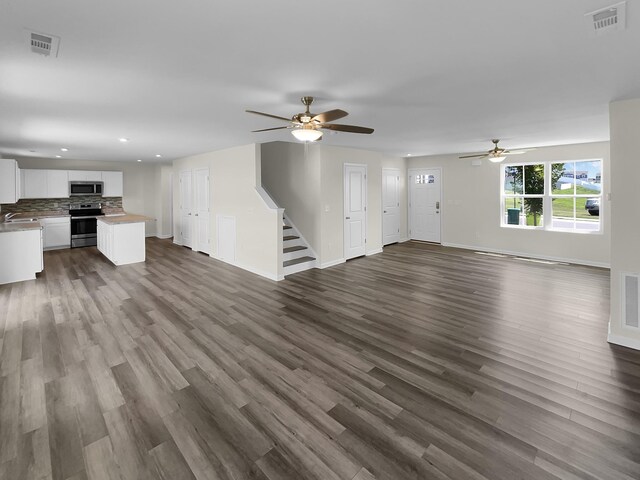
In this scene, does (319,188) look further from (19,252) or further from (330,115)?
(19,252)

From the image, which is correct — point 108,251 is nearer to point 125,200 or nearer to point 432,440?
point 125,200

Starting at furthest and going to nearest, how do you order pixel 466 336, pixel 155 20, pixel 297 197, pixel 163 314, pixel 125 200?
pixel 125 200 → pixel 297 197 → pixel 163 314 → pixel 466 336 → pixel 155 20

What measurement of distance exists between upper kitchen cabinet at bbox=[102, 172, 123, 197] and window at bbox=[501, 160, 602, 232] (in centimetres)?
1039

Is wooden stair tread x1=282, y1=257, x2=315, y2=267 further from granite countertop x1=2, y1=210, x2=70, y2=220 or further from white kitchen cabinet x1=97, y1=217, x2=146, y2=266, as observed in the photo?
granite countertop x1=2, y1=210, x2=70, y2=220

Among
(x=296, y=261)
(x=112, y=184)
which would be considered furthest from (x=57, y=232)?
(x=296, y=261)

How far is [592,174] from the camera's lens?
21.3 feet

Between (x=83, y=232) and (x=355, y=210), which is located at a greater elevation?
(x=355, y=210)

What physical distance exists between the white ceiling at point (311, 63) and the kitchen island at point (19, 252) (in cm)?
214

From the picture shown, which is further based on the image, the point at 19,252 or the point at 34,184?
the point at 34,184

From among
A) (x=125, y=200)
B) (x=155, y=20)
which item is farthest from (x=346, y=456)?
(x=125, y=200)

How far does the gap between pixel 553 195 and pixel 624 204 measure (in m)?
4.30

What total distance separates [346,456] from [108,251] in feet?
23.8

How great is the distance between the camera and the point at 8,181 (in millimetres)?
5824

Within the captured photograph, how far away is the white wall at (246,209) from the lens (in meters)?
5.67
